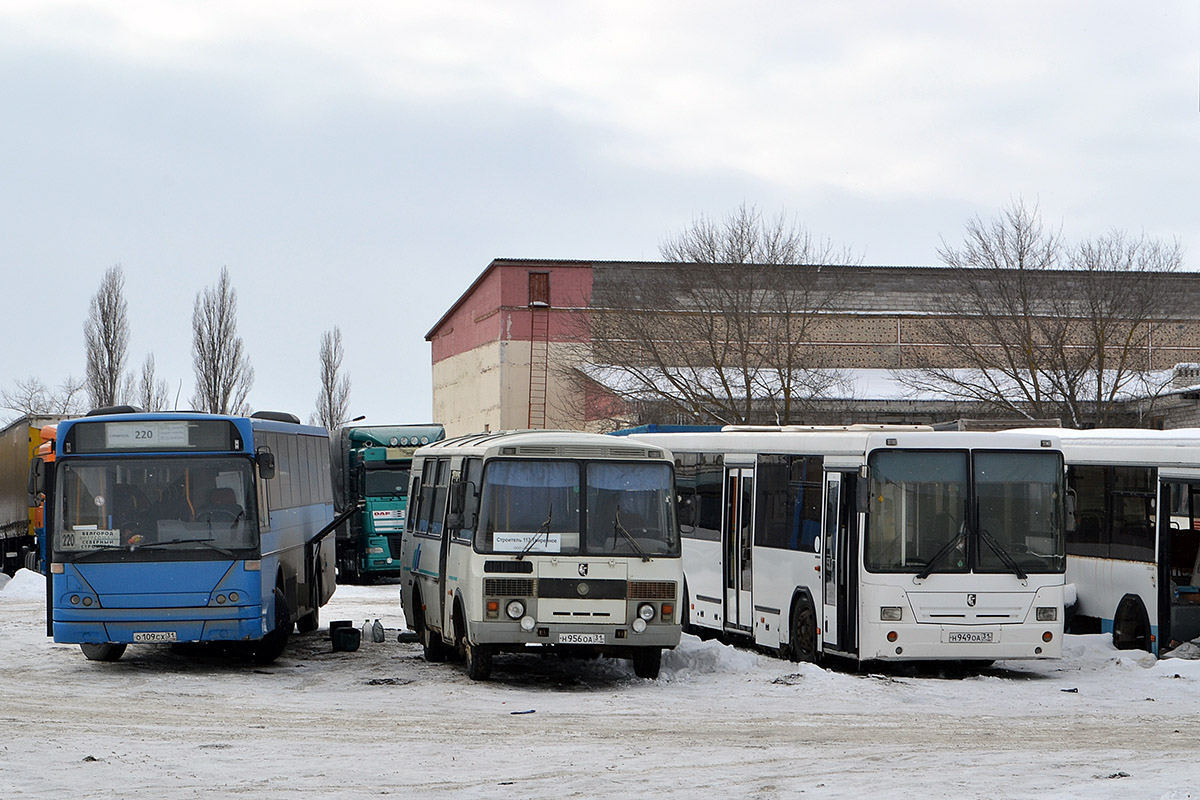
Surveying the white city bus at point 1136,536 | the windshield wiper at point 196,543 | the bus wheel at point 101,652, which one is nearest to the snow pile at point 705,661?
the white city bus at point 1136,536

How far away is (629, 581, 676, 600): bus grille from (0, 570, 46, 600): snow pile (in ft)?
66.3

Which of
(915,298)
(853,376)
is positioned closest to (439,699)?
(853,376)

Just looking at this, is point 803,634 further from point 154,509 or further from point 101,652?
point 101,652

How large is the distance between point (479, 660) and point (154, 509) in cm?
404

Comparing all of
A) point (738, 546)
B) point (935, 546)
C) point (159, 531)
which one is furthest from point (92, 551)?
point (935, 546)

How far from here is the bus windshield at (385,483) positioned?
39125 mm

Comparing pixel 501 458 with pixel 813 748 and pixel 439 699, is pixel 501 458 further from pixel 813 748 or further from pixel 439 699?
pixel 813 748

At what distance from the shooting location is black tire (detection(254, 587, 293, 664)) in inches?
769

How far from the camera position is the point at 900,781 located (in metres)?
11.0

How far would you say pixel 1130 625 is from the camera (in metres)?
20.6

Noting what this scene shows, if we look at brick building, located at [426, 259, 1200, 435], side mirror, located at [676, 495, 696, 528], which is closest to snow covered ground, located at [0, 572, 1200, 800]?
side mirror, located at [676, 495, 696, 528]

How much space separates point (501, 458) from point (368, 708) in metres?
3.28

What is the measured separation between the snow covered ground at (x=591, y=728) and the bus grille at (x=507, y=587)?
102cm

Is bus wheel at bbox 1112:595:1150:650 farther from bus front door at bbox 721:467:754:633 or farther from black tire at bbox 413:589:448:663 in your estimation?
black tire at bbox 413:589:448:663
